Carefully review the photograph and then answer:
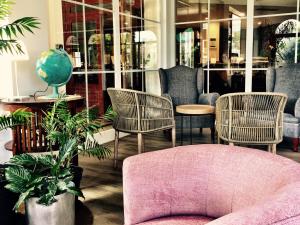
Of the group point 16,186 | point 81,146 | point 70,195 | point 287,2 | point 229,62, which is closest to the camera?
point 16,186

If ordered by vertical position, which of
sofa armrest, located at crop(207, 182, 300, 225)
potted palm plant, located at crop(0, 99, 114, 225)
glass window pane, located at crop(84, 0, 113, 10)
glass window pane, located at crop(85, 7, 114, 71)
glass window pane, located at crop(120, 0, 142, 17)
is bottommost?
potted palm plant, located at crop(0, 99, 114, 225)

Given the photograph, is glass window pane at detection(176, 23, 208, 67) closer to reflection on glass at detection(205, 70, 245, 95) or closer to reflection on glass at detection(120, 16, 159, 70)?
reflection on glass at detection(205, 70, 245, 95)

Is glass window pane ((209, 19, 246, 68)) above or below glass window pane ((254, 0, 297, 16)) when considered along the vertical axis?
below

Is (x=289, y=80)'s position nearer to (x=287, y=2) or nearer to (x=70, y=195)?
(x=287, y=2)

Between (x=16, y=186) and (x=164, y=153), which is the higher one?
(x=164, y=153)

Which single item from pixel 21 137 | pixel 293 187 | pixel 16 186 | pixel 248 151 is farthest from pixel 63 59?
pixel 293 187

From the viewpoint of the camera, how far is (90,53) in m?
4.22

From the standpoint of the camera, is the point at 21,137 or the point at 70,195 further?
the point at 21,137

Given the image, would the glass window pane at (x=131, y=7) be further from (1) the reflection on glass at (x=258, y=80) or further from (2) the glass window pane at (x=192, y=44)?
(1) the reflection on glass at (x=258, y=80)

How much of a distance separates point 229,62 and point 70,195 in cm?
430

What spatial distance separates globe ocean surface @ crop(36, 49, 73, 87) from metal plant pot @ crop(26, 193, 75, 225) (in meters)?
0.84

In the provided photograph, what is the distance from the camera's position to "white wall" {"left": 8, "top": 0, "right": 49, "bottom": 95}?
303 centimetres

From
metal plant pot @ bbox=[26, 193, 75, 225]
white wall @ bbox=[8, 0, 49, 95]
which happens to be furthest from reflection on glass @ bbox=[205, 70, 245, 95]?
metal plant pot @ bbox=[26, 193, 75, 225]

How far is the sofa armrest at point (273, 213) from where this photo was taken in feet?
2.20
